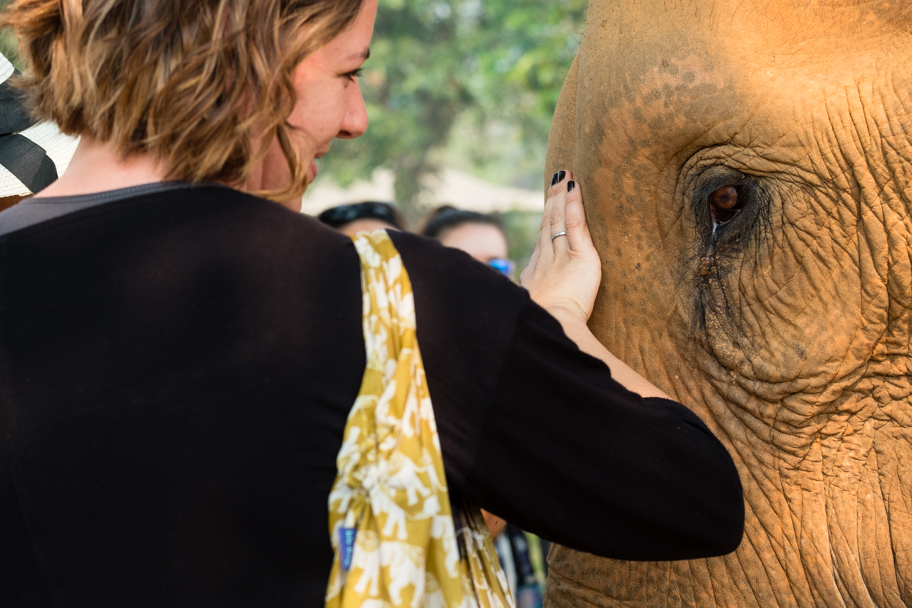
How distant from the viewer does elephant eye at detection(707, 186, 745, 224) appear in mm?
1543

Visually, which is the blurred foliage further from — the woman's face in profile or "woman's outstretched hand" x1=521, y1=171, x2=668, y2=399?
the woman's face in profile

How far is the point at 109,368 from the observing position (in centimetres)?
105

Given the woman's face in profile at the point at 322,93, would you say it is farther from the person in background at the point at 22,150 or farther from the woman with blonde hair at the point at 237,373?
the person in background at the point at 22,150

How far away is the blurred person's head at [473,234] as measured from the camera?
4516 millimetres

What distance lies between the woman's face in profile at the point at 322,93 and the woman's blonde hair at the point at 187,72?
1.7 inches

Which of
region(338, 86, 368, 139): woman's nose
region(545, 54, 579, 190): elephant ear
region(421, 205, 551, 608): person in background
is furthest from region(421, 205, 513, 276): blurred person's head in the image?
region(338, 86, 368, 139): woman's nose

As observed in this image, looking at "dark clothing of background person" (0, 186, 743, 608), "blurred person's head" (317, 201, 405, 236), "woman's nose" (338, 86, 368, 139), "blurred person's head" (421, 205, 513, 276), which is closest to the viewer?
"dark clothing of background person" (0, 186, 743, 608)

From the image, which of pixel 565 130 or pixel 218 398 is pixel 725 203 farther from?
pixel 218 398

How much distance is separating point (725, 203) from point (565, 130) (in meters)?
0.42

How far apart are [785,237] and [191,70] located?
99 centimetres

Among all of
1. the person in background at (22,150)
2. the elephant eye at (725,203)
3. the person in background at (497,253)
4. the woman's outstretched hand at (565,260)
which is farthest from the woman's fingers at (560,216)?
the person in background at (497,253)

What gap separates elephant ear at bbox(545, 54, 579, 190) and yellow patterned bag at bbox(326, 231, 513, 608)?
80cm

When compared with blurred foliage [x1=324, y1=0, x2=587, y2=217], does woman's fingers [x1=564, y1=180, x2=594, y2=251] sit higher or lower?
lower

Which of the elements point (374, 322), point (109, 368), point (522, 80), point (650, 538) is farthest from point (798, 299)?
point (522, 80)
